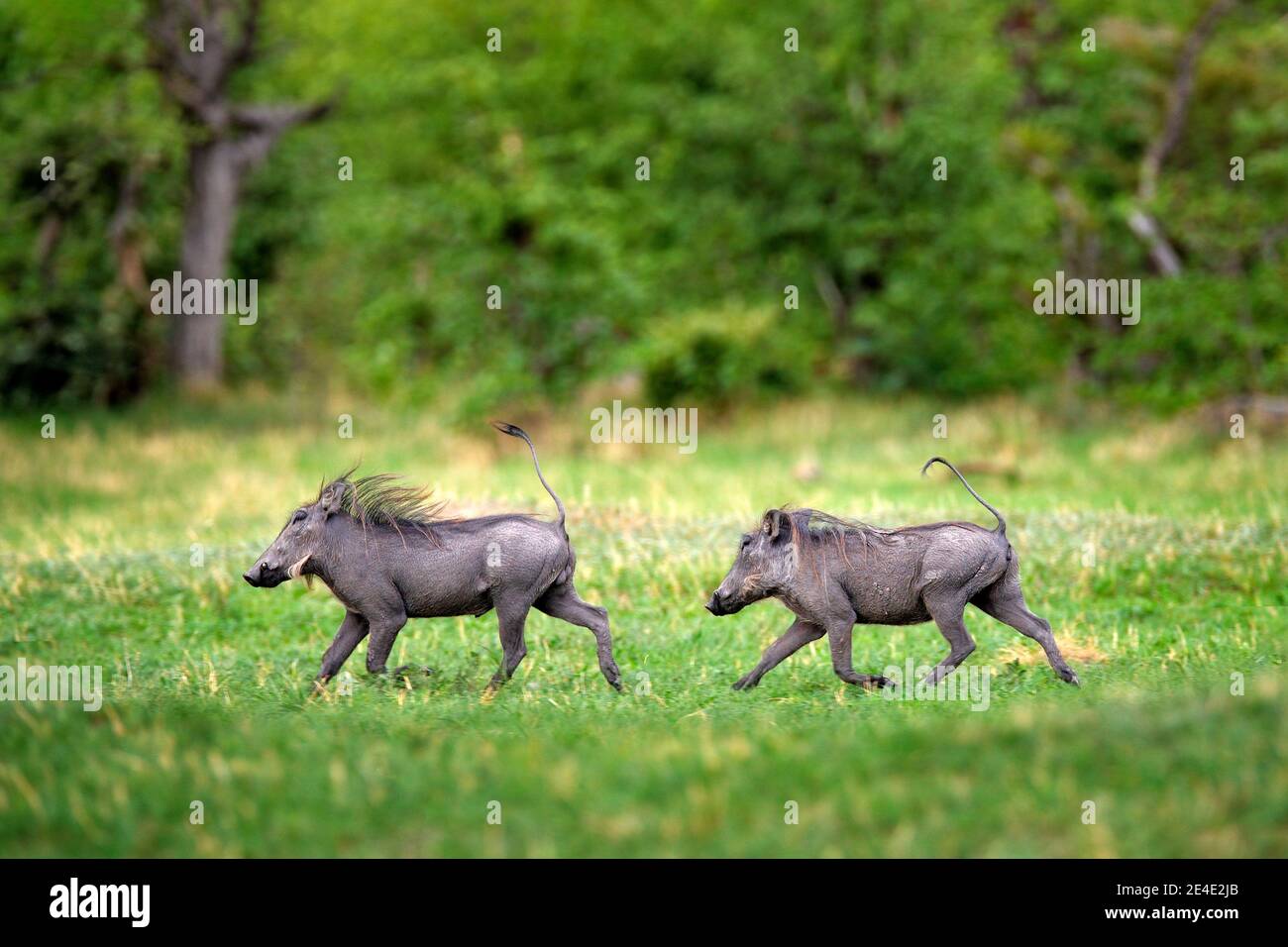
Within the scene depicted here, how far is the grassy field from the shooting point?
19.0ft

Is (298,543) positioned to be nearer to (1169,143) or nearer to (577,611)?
(577,611)

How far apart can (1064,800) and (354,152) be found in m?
27.2

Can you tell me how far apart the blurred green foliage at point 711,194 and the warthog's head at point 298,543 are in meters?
12.3

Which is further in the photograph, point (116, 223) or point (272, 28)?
point (272, 28)

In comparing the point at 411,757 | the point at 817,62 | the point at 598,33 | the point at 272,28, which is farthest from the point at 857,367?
the point at 411,757

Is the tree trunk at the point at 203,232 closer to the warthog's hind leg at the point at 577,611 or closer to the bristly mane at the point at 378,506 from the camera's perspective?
the bristly mane at the point at 378,506

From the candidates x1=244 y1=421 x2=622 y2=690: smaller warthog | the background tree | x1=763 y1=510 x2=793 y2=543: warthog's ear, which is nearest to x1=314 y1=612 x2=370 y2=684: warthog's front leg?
x1=244 y1=421 x2=622 y2=690: smaller warthog

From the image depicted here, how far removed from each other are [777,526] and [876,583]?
0.64 metres

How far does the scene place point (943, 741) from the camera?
634 centimetres

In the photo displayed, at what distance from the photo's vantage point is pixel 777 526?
8.26m

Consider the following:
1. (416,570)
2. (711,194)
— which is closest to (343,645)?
(416,570)

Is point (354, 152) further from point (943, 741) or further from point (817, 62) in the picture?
point (943, 741)

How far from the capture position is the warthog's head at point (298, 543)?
827 cm

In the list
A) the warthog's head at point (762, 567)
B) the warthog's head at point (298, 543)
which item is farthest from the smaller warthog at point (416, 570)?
the warthog's head at point (762, 567)
